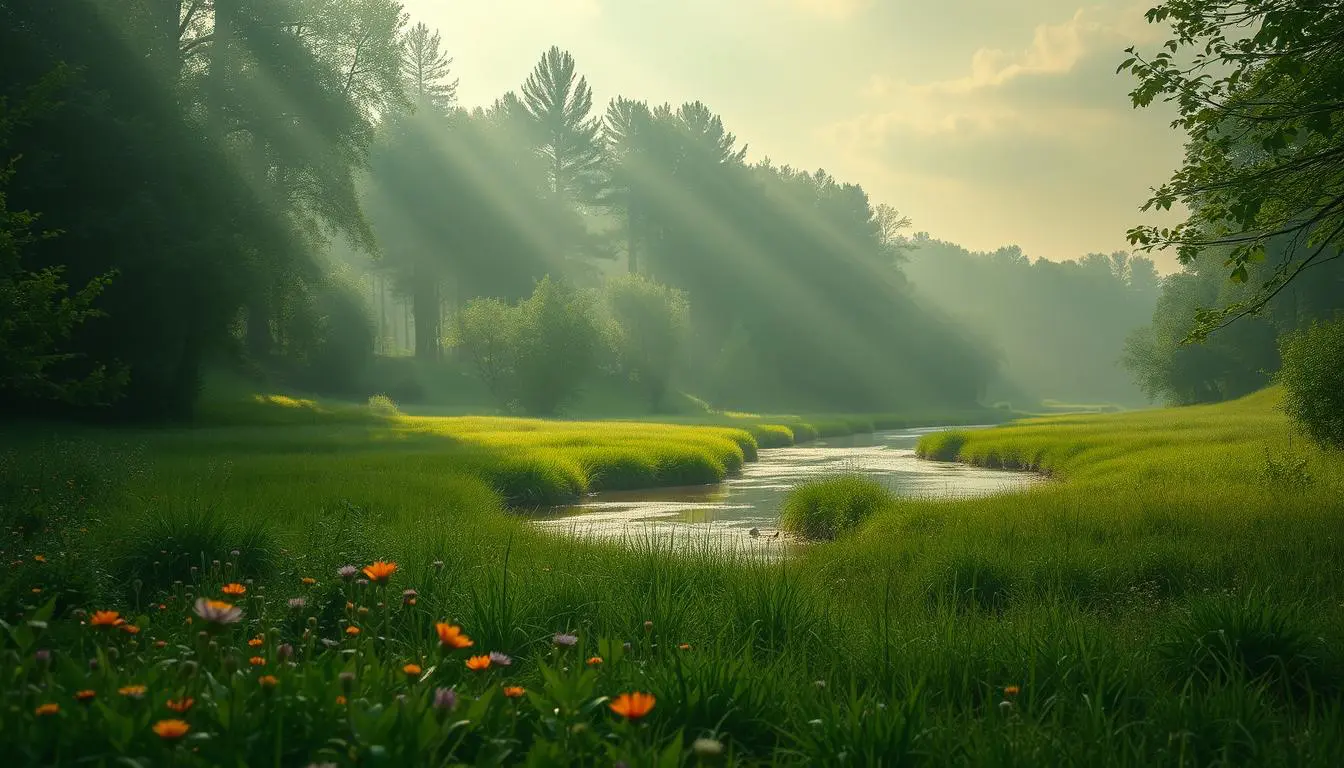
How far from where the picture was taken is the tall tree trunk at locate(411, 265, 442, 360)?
210 feet

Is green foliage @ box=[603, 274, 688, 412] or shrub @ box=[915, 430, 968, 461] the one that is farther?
green foliage @ box=[603, 274, 688, 412]

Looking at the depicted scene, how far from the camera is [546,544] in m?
10.5

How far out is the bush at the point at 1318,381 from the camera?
55.8 feet

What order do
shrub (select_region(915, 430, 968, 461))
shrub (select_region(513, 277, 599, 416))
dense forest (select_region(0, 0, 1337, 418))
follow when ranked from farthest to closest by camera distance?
shrub (select_region(513, 277, 599, 416)) → shrub (select_region(915, 430, 968, 461)) → dense forest (select_region(0, 0, 1337, 418))

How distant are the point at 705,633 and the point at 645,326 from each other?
176ft

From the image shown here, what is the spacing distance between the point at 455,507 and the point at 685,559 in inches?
258

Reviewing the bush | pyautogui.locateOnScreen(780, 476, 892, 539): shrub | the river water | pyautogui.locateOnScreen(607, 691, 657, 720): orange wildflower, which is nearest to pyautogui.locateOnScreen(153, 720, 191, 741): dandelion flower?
pyautogui.locateOnScreen(607, 691, 657, 720): orange wildflower

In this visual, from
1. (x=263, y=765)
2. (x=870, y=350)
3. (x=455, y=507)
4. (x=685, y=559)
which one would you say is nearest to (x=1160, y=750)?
(x=263, y=765)

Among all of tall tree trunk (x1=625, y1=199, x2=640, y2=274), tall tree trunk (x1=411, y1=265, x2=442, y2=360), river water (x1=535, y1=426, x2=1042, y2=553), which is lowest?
river water (x1=535, y1=426, x2=1042, y2=553)

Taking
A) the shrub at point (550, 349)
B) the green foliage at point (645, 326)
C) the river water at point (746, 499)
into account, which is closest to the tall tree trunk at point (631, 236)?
the green foliage at point (645, 326)

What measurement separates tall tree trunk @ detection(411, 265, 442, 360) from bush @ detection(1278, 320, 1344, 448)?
53.3 metres

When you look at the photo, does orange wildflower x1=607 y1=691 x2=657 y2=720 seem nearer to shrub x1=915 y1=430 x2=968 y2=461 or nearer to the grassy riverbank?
the grassy riverbank

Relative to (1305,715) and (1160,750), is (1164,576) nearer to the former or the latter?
(1305,715)

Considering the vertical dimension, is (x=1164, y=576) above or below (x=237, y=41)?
below
